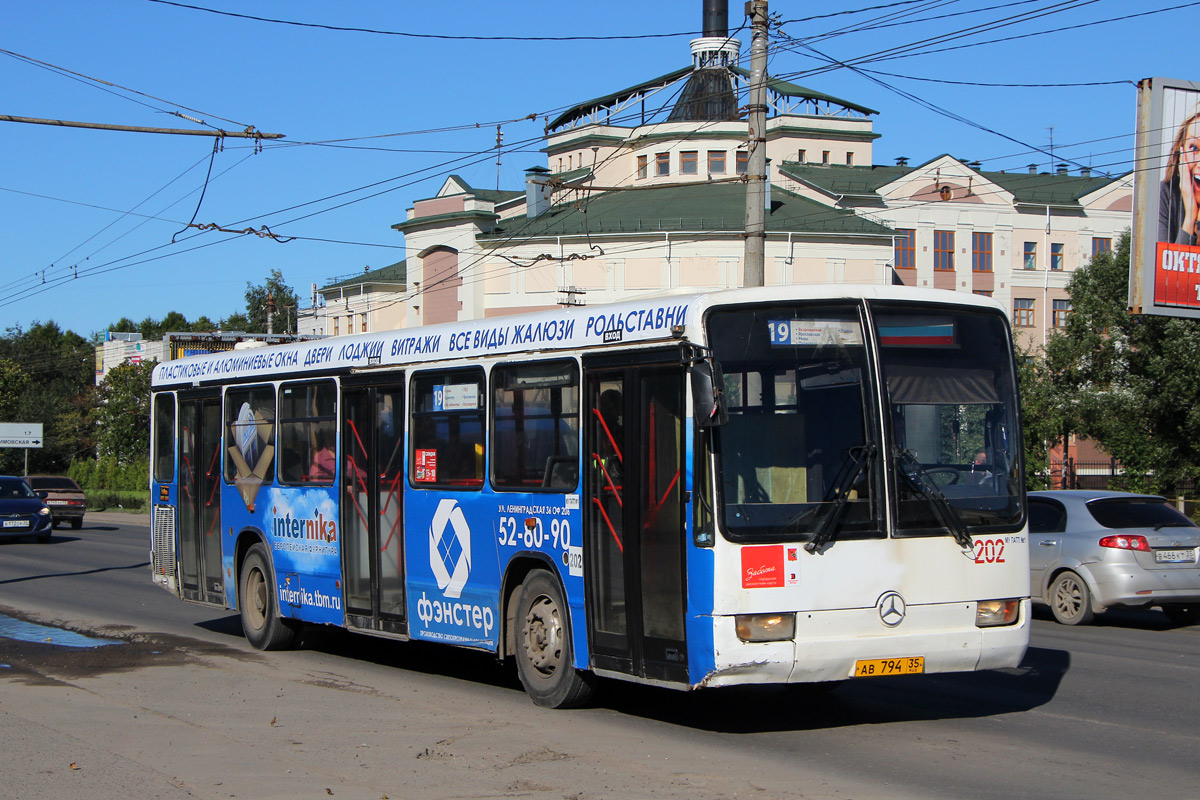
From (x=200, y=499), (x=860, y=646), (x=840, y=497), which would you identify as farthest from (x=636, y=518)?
(x=200, y=499)

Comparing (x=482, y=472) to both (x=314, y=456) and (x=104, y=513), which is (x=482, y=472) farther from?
(x=104, y=513)

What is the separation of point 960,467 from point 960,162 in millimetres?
65616

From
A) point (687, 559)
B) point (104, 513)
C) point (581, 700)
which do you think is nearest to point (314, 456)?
point (581, 700)

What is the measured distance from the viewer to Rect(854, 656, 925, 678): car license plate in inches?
317

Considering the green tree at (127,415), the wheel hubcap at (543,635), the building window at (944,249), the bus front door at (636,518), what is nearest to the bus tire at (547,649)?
the wheel hubcap at (543,635)

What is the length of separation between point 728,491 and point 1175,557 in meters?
9.18

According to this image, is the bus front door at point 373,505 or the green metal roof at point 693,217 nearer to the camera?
the bus front door at point 373,505

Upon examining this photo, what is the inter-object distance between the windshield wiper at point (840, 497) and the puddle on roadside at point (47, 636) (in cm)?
853

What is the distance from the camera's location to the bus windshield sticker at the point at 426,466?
35.8 ft

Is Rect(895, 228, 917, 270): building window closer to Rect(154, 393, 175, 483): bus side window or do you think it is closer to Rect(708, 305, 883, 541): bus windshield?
Rect(154, 393, 175, 483): bus side window

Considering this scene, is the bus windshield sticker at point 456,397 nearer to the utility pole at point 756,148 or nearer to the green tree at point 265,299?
the utility pole at point 756,148

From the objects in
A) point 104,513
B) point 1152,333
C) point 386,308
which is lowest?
point 104,513

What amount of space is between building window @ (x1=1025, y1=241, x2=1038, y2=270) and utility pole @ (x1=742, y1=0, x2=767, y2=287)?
5775 cm

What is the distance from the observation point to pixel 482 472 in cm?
1033
